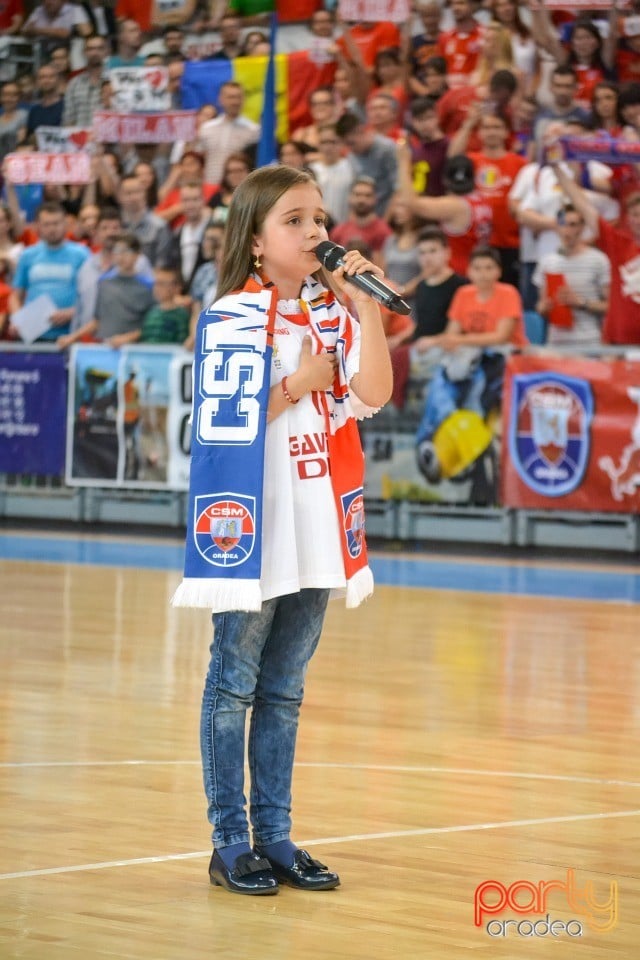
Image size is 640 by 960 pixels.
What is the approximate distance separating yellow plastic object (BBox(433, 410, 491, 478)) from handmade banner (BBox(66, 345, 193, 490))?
101 inches

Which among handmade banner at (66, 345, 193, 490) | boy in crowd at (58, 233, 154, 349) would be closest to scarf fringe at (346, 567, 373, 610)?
handmade banner at (66, 345, 193, 490)

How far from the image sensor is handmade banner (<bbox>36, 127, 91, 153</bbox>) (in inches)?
790

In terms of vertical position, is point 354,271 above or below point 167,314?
below

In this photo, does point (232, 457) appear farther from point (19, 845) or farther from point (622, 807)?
point (622, 807)

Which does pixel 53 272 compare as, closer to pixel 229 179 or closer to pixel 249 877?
pixel 229 179

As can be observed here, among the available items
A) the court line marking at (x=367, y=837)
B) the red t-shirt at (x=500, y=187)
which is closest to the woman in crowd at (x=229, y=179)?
the red t-shirt at (x=500, y=187)

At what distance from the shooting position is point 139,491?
1841 cm

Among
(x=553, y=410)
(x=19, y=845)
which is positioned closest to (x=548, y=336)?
(x=553, y=410)

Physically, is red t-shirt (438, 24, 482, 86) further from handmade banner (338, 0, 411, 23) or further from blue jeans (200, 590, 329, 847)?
blue jeans (200, 590, 329, 847)

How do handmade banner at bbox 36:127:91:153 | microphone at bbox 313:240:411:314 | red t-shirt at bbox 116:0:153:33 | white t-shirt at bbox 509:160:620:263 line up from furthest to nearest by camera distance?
red t-shirt at bbox 116:0:153:33 < handmade banner at bbox 36:127:91:153 < white t-shirt at bbox 509:160:620:263 < microphone at bbox 313:240:411:314

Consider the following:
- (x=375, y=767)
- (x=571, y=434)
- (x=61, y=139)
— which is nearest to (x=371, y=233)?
(x=571, y=434)

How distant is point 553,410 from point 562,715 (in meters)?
7.68

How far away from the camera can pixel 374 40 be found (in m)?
18.8

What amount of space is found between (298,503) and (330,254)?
0.68m
